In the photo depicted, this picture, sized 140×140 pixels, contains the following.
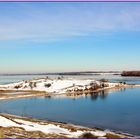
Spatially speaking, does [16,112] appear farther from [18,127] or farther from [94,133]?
[94,133]

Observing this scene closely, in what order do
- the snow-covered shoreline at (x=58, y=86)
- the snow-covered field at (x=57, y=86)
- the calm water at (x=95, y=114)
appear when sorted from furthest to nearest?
the snow-covered field at (x=57, y=86) < the snow-covered shoreline at (x=58, y=86) < the calm water at (x=95, y=114)

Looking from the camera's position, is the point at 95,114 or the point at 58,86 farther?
the point at 58,86

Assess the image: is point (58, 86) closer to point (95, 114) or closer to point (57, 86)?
point (57, 86)

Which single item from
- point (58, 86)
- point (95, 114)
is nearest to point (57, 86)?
point (58, 86)

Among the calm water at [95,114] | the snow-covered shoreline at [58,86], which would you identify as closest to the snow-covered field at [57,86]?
the snow-covered shoreline at [58,86]

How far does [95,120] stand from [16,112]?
1132 centimetres

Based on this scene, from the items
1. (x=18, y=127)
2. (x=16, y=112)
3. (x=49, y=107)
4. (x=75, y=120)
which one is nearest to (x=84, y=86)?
(x=49, y=107)

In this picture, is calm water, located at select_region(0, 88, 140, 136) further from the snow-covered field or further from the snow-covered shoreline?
the snow-covered field

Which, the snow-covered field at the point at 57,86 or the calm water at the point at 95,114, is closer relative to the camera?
the calm water at the point at 95,114

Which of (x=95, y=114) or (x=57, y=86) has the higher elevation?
(x=57, y=86)

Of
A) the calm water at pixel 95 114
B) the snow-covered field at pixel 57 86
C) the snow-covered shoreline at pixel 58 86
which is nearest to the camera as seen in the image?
the calm water at pixel 95 114

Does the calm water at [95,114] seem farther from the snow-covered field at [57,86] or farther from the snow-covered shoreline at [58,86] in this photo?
the snow-covered field at [57,86]

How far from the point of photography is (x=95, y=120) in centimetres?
2964

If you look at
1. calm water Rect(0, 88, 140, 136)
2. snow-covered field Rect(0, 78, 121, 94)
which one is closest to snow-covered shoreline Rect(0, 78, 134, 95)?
snow-covered field Rect(0, 78, 121, 94)
